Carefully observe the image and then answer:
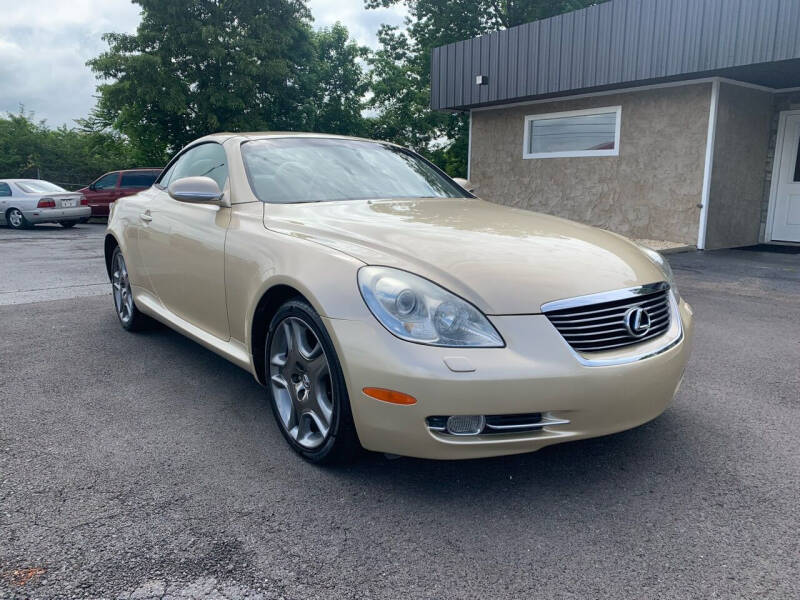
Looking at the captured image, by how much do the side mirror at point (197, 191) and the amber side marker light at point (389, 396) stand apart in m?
1.61

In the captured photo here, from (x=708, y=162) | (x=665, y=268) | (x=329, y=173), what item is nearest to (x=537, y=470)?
(x=665, y=268)

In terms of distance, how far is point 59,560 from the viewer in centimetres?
204

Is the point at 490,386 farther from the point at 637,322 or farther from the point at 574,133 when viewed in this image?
the point at 574,133

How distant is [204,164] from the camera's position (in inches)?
160

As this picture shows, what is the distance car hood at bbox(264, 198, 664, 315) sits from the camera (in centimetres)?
238

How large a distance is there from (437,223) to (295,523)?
147 centimetres

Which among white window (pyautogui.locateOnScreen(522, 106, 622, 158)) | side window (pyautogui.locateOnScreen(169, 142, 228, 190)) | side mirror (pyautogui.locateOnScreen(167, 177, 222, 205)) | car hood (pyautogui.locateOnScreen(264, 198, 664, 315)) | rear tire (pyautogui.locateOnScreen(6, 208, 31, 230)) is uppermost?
white window (pyautogui.locateOnScreen(522, 106, 622, 158))

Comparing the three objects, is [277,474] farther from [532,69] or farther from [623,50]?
[532,69]

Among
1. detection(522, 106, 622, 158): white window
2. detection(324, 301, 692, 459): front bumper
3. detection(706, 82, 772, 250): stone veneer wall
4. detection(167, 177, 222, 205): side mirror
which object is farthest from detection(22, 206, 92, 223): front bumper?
detection(324, 301, 692, 459): front bumper

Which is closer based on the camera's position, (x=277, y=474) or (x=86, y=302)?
(x=277, y=474)

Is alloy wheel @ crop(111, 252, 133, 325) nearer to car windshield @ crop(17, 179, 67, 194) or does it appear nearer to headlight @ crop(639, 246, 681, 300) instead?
headlight @ crop(639, 246, 681, 300)

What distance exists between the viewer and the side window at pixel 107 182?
711 inches

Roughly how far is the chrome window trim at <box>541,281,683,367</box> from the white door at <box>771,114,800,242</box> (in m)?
10.5

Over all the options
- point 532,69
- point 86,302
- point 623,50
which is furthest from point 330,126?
point 86,302
